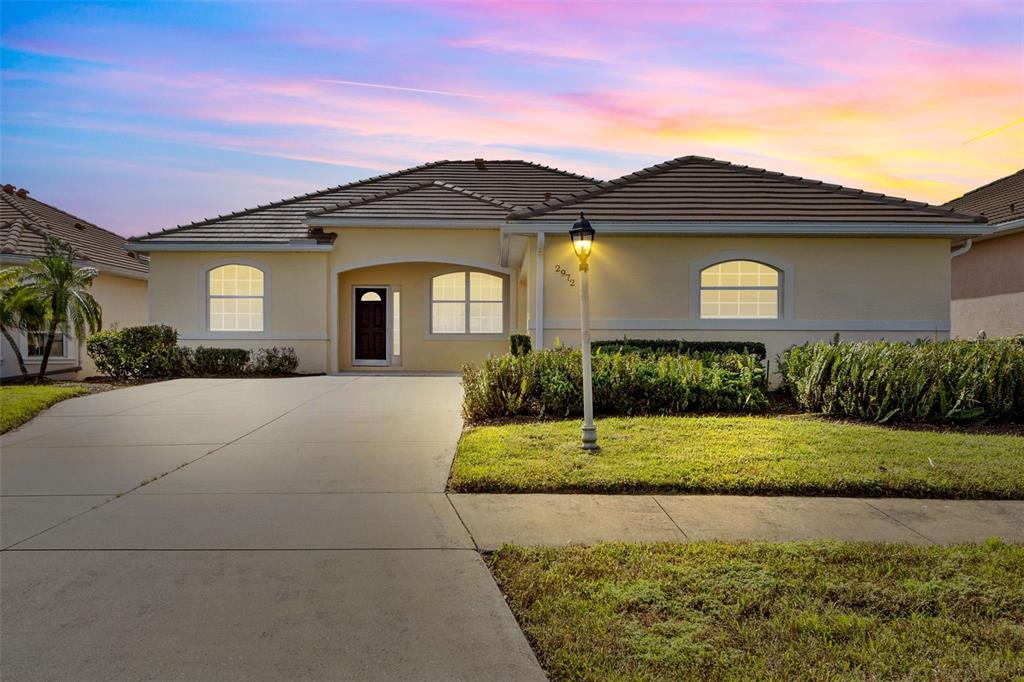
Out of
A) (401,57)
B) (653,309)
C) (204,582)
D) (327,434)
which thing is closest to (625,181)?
(653,309)

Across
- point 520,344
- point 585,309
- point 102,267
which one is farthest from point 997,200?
point 102,267

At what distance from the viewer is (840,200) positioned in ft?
47.0

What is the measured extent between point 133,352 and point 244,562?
44.2 feet

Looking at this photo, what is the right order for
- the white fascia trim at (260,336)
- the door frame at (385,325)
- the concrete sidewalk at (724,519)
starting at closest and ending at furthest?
the concrete sidewalk at (724,519) → the white fascia trim at (260,336) → the door frame at (385,325)

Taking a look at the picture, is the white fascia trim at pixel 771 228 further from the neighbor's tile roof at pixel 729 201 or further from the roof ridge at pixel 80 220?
the roof ridge at pixel 80 220

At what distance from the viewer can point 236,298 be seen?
18188 millimetres

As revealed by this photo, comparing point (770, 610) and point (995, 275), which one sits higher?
point (995, 275)

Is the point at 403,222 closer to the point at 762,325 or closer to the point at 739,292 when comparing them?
the point at 739,292

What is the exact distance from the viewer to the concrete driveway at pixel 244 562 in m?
3.35

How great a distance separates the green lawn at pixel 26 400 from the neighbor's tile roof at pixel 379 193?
534 centimetres

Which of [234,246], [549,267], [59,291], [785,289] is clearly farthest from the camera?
[234,246]

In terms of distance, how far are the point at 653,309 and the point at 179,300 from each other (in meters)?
12.3

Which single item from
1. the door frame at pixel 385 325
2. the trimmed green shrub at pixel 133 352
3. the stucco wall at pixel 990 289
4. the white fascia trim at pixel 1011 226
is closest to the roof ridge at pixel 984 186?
the stucco wall at pixel 990 289

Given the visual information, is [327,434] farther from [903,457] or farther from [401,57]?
[903,457]
